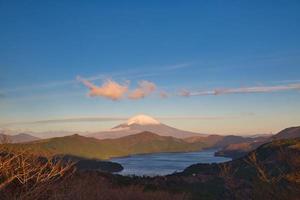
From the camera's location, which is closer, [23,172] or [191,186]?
[23,172]

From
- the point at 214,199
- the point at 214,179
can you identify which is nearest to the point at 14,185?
the point at 214,199

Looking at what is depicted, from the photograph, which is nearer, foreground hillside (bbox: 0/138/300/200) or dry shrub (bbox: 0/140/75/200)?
dry shrub (bbox: 0/140/75/200)

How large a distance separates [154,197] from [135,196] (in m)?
2.11

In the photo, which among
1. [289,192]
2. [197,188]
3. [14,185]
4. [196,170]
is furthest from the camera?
[196,170]

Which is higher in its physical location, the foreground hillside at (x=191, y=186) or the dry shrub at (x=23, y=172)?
the dry shrub at (x=23, y=172)

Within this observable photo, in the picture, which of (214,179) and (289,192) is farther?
(214,179)

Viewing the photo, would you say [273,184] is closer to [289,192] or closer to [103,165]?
[289,192]

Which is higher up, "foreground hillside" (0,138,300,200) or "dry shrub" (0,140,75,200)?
"dry shrub" (0,140,75,200)

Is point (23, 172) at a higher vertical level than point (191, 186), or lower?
→ higher

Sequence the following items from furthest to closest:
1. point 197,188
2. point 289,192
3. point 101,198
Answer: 1. point 197,188
2. point 101,198
3. point 289,192

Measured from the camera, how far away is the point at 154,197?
1527 inches

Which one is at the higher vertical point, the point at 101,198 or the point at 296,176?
the point at 296,176

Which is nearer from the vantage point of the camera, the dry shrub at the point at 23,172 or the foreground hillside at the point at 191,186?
the dry shrub at the point at 23,172

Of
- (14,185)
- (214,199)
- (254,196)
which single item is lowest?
(214,199)
